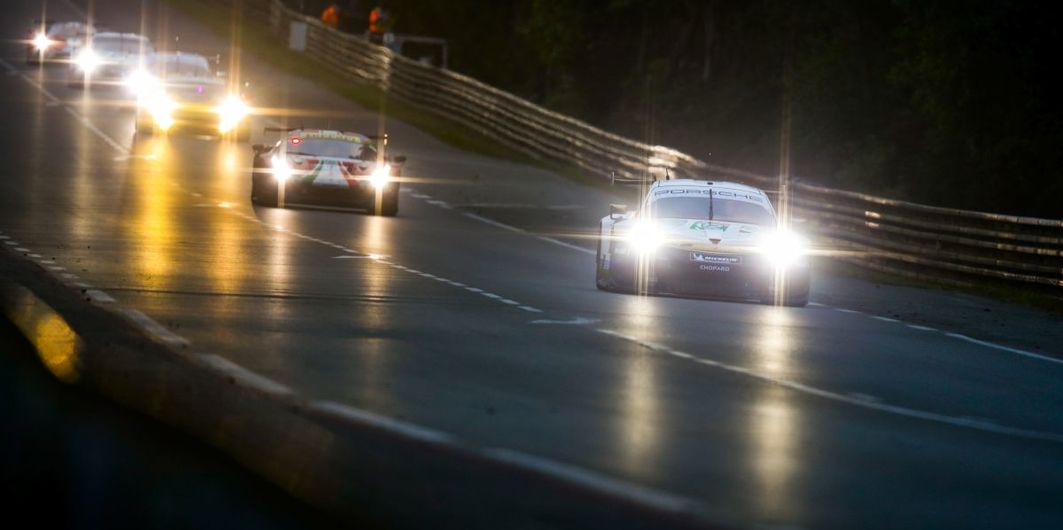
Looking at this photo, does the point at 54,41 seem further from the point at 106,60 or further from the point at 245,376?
the point at 245,376

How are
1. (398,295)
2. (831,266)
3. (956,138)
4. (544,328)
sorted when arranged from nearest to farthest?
(544,328)
(398,295)
(831,266)
(956,138)

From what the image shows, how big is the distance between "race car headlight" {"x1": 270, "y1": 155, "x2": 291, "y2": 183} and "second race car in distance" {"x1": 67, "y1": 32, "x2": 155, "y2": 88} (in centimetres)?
2361

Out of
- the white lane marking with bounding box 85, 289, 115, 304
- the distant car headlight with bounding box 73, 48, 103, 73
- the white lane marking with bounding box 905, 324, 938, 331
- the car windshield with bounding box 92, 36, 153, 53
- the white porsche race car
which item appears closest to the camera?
the white lane marking with bounding box 85, 289, 115, 304

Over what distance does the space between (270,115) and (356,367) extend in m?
36.8

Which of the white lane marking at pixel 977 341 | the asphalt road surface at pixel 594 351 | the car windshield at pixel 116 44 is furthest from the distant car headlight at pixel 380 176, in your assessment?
the car windshield at pixel 116 44

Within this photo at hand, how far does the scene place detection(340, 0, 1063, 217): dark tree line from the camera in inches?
2295

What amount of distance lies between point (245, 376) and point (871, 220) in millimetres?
18095

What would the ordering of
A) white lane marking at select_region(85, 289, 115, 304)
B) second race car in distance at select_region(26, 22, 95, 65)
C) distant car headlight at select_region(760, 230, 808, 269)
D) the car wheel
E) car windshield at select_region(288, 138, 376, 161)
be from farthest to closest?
1. second race car in distance at select_region(26, 22, 95, 65)
2. car windshield at select_region(288, 138, 376, 161)
3. the car wheel
4. distant car headlight at select_region(760, 230, 808, 269)
5. white lane marking at select_region(85, 289, 115, 304)

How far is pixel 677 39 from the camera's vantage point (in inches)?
3723

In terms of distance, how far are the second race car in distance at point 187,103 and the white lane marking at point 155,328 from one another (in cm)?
2504

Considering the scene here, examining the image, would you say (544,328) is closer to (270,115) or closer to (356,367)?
(356,367)

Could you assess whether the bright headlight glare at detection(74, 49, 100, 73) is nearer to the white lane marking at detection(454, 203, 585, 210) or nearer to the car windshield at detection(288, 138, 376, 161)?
the white lane marking at detection(454, 203, 585, 210)

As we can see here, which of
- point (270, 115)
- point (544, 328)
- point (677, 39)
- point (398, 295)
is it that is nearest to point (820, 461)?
point (544, 328)

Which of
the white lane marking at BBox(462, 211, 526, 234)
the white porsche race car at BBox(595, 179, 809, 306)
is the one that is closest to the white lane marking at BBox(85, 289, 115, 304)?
the white porsche race car at BBox(595, 179, 809, 306)
